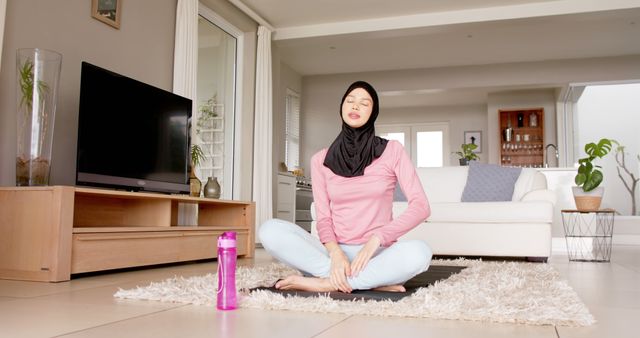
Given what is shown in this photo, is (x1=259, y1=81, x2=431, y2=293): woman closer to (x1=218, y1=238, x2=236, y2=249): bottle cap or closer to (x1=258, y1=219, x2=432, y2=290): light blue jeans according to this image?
(x1=258, y1=219, x2=432, y2=290): light blue jeans

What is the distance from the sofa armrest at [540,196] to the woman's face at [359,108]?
10.2 feet

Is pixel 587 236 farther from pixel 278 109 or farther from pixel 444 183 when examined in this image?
pixel 278 109

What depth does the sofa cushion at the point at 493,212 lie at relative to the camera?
4520 mm

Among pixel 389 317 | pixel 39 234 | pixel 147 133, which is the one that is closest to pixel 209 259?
pixel 147 133

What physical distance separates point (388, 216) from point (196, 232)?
229 centimetres

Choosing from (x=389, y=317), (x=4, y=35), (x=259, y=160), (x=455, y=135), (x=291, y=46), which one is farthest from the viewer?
Answer: (x=455, y=135)

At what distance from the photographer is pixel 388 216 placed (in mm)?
2297

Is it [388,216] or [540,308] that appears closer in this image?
[540,308]

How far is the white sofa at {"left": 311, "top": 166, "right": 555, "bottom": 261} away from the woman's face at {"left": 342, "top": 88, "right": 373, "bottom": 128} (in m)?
2.43

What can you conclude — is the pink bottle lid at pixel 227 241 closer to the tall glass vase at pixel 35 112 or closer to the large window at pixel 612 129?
the tall glass vase at pixel 35 112

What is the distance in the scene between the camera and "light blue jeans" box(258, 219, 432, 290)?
2.07m

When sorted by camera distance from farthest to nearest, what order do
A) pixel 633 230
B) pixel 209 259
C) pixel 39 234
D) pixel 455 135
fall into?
pixel 455 135, pixel 633 230, pixel 209 259, pixel 39 234

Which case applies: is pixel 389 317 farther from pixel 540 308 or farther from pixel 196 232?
pixel 196 232

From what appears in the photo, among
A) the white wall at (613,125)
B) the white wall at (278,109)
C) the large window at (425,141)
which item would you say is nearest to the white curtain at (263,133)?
the white wall at (278,109)
